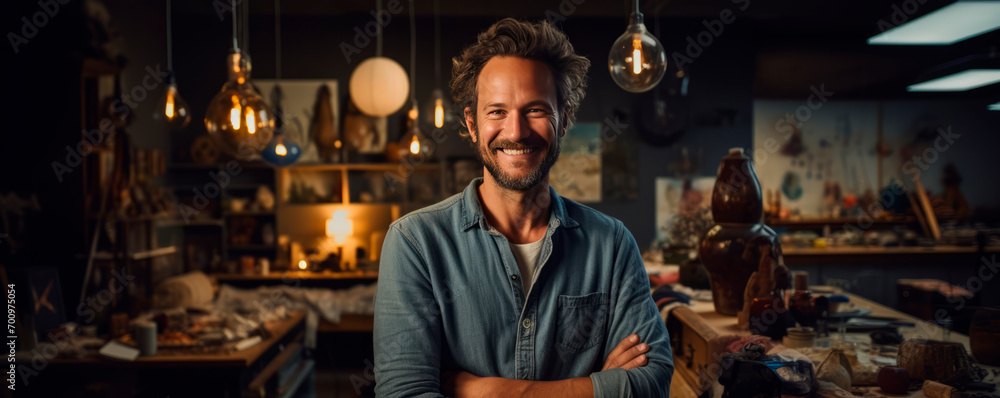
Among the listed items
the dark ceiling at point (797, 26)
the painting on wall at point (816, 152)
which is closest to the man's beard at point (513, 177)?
the dark ceiling at point (797, 26)

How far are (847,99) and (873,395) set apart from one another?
729cm

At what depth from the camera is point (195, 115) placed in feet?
Result: 23.7

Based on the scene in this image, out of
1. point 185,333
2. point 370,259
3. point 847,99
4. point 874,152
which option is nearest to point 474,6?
point 370,259

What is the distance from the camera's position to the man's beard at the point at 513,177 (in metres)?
1.65

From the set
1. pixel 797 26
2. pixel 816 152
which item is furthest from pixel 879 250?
pixel 797 26

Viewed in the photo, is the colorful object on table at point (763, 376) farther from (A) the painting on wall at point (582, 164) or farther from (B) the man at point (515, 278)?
(A) the painting on wall at point (582, 164)

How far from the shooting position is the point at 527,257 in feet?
5.86

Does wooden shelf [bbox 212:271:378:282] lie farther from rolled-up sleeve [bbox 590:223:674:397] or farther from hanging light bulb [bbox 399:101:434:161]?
rolled-up sleeve [bbox 590:223:674:397]

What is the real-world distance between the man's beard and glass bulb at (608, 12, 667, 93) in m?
1.09

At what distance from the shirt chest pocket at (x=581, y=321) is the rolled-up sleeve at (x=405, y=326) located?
351mm

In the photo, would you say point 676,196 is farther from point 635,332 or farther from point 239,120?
point 635,332

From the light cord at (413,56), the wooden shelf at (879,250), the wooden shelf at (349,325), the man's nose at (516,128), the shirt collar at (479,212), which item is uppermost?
the light cord at (413,56)

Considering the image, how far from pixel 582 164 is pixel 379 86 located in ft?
9.60

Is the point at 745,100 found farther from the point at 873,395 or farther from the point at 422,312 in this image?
the point at 422,312
